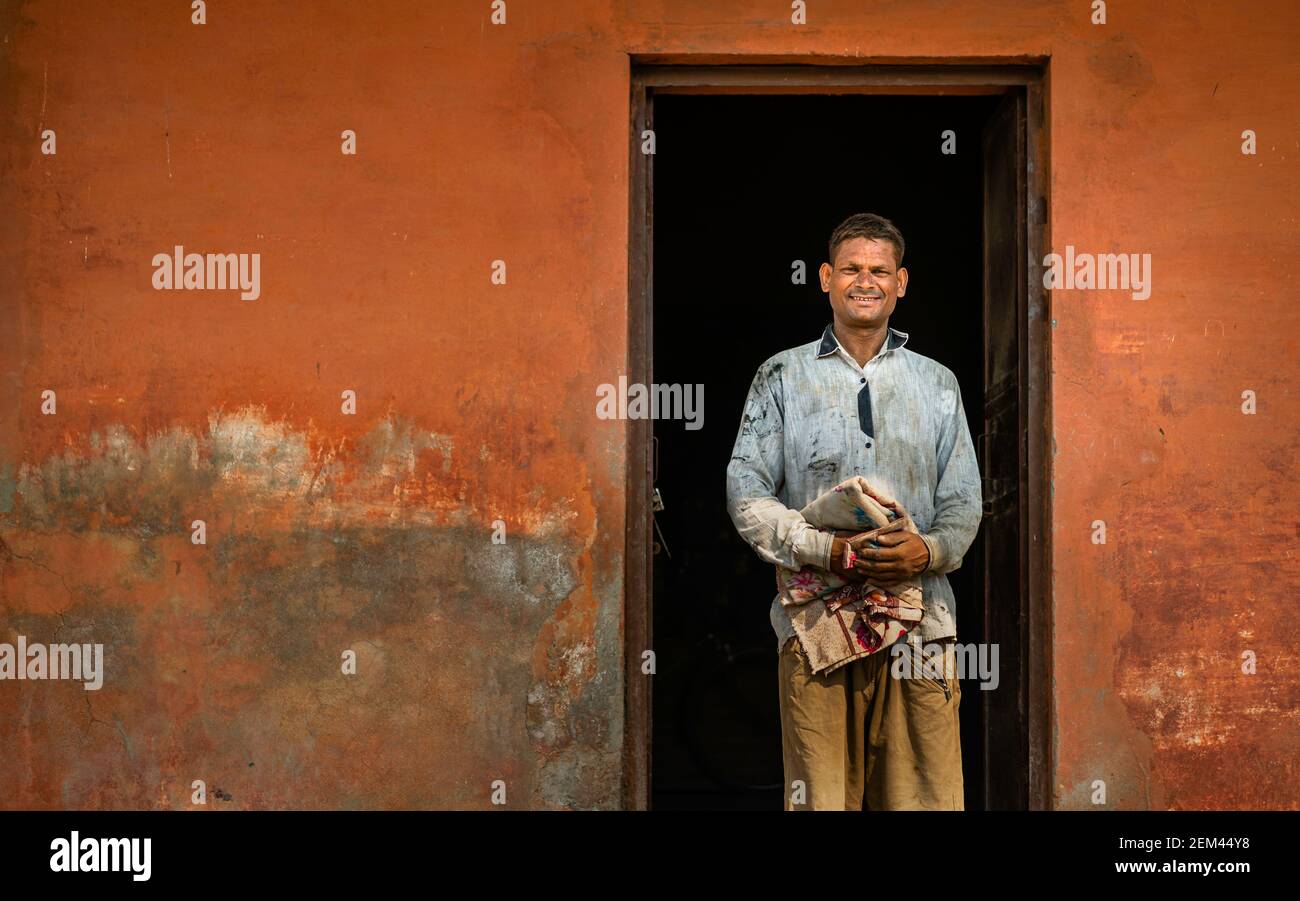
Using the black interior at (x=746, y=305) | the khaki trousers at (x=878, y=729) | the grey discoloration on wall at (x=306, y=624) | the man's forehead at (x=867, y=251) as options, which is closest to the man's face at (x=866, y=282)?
the man's forehead at (x=867, y=251)

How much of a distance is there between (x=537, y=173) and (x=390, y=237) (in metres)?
0.51

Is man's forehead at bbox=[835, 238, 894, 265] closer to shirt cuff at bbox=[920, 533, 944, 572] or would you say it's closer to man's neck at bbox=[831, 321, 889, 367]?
man's neck at bbox=[831, 321, 889, 367]

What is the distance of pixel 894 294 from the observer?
4.14 metres

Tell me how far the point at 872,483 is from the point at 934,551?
0.27 metres

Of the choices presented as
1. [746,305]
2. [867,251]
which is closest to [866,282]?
[867,251]

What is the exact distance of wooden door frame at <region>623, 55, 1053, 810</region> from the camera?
4.35 metres

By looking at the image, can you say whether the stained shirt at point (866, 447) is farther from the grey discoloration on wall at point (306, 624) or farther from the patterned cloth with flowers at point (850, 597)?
the grey discoloration on wall at point (306, 624)

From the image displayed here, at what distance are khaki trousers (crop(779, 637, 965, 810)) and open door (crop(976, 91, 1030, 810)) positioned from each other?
57 cm

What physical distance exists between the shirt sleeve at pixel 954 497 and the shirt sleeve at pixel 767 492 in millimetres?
354

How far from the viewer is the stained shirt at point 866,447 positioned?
401 cm

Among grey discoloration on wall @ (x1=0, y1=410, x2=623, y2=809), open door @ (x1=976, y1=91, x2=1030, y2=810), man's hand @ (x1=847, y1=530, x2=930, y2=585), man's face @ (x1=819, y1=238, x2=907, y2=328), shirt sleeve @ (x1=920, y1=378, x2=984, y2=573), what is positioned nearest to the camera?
man's hand @ (x1=847, y1=530, x2=930, y2=585)

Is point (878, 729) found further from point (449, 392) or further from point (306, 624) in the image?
point (306, 624)

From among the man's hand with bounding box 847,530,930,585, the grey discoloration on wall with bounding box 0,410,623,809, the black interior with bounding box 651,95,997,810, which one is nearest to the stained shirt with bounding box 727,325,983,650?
the man's hand with bounding box 847,530,930,585
